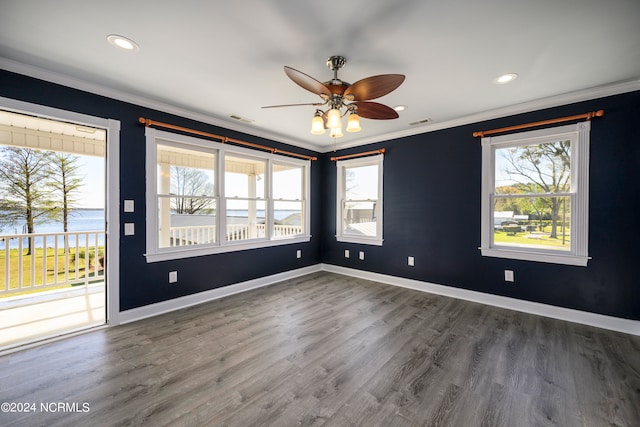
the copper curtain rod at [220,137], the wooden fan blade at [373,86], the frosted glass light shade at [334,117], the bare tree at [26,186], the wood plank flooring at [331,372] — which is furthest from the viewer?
the bare tree at [26,186]

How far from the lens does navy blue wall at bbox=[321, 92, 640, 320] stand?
2.72 meters

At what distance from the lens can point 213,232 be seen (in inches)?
181

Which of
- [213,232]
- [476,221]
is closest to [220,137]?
[213,232]

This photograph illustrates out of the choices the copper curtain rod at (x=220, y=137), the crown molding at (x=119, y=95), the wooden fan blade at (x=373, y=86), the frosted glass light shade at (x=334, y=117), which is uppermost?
the crown molding at (x=119, y=95)

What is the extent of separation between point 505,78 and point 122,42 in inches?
136

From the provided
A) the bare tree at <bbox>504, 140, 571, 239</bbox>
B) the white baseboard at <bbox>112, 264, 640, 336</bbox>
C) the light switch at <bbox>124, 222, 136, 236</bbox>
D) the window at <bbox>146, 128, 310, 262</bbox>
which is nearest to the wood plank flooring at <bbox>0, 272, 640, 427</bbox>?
the white baseboard at <bbox>112, 264, 640, 336</bbox>

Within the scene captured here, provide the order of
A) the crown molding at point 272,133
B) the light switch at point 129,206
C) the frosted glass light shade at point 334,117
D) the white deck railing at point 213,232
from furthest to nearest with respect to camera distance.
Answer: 1. the white deck railing at point 213,232
2. the light switch at point 129,206
3. the crown molding at point 272,133
4. the frosted glass light shade at point 334,117

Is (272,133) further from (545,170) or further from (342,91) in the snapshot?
(545,170)

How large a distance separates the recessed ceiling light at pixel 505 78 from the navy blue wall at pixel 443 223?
0.99 metres

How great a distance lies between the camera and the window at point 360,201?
4680 mm

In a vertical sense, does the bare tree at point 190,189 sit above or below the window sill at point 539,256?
above

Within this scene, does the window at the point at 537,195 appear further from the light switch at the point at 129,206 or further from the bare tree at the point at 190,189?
the light switch at the point at 129,206

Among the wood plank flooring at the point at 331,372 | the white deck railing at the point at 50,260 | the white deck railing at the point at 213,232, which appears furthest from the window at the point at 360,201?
the white deck railing at the point at 50,260

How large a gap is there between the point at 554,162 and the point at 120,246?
532cm
